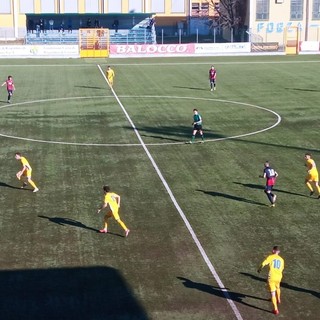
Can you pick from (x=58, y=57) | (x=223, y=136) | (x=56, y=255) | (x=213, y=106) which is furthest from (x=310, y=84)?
(x=56, y=255)

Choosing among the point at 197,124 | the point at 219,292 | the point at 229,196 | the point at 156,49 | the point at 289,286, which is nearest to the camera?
the point at 219,292

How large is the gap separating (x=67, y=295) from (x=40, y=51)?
64.3 m

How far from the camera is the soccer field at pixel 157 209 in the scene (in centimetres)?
1675

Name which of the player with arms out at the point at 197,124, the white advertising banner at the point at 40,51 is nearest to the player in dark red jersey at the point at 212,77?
the player with arms out at the point at 197,124

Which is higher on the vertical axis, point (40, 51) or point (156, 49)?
point (156, 49)

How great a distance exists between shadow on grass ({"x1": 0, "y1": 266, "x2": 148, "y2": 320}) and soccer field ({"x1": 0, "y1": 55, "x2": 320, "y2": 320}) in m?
0.05

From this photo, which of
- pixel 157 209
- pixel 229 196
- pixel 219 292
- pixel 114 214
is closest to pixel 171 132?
pixel 229 196

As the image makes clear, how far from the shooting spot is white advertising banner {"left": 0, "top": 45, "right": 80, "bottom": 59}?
76.8 metres

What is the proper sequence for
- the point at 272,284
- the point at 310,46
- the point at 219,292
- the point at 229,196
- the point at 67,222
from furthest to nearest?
1. the point at 310,46
2. the point at 229,196
3. the point at 67,222
4. the point at 219,292
5. the point at 272,284

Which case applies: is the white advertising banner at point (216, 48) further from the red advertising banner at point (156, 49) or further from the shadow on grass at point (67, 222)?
the shadow on grass at point (67, 222)

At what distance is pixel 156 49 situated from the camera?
79.6 meters

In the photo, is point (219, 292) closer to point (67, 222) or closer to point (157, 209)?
point (157, 209)

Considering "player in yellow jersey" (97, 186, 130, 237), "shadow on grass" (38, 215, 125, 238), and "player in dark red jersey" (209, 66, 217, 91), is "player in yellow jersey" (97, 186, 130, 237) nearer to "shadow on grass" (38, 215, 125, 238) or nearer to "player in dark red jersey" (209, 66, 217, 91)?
"shadow on grass" (38, 215, 125, 238)

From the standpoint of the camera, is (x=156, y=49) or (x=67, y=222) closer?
(x=67, y=222)
